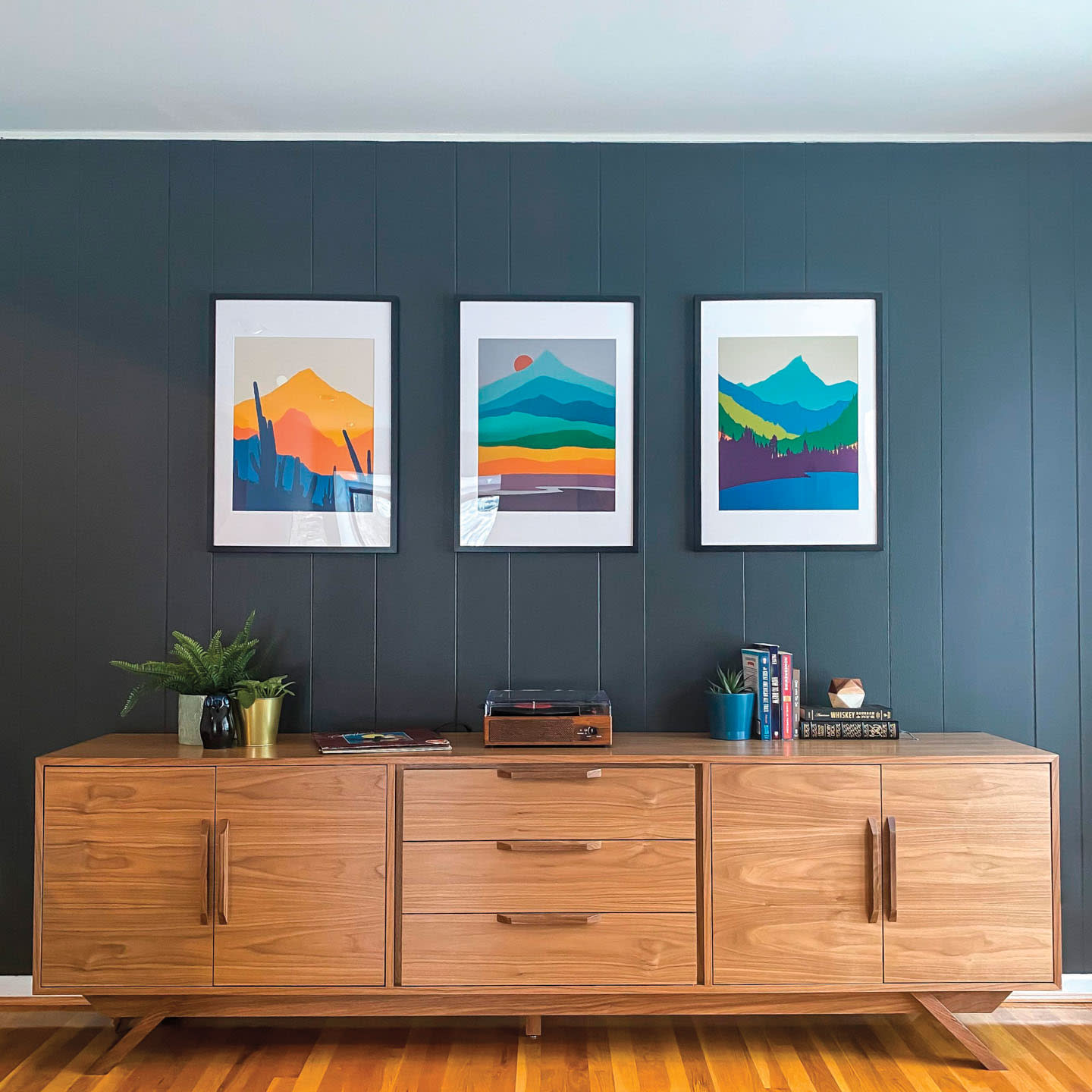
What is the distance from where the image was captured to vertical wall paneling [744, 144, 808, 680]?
104 inches

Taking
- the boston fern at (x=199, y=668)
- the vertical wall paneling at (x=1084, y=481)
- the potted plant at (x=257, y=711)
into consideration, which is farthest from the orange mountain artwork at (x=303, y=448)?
the vertical wall paneling at (x=1084, y=481)

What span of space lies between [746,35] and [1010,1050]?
2.56 meters

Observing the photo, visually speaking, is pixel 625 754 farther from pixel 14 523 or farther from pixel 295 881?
pixel 14 523

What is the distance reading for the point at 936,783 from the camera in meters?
2.22

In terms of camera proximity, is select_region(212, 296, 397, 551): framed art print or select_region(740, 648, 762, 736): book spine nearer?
select_region(740, 648, 762, 736): book spine

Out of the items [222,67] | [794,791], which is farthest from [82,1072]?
[222,67]

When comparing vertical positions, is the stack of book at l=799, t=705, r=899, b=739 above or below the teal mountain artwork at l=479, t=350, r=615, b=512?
below

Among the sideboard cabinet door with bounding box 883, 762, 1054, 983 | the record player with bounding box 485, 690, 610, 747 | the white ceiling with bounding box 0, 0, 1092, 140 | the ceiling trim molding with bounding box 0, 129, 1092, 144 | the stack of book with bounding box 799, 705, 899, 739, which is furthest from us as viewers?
the ceiling trim molding with bounding box 0, 129, 1092, 144

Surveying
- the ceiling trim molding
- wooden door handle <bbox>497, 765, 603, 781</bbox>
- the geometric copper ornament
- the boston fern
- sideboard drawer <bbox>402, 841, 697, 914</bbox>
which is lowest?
sideboard drawer <bbox>402, 841, 697, 914</bbox>

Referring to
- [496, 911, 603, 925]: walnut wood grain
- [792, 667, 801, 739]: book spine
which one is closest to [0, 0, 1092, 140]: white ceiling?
[792, 667, 801, 739]: book spine

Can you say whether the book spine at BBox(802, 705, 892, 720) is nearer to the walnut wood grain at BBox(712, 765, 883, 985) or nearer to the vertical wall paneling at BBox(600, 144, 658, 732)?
the walnut wood grain at BBox(712, 765, 883, 985)

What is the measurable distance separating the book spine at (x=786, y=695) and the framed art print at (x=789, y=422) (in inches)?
13.9

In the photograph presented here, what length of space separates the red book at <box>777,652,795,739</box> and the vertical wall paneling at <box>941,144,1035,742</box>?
52 centimetres

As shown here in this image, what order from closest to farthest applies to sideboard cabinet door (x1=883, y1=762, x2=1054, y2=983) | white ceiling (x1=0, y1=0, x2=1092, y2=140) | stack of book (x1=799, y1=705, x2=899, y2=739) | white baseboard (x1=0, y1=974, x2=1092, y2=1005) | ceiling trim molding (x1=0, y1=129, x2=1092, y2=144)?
white ceiling (x1=0, y1=0, x2=1092, y2=140) → sideboard cabinet door (x1=883, y1=762, x2=1054, y2=983) → stack of book (x1=799, y1=705, x2=899, y2=739) → white baseboard (x1=0, y1=974, x2=1092, y2=1005) → ceiling trim molding (x1=0, y1=129, x2=1092, y2=144)
